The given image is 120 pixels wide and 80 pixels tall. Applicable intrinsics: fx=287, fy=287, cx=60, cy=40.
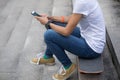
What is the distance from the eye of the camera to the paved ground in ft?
11.1

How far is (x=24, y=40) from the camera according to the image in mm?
4227

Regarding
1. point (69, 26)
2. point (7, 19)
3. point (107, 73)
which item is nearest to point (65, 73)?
point (107, 73)

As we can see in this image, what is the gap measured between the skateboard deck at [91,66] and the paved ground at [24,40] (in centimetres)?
12

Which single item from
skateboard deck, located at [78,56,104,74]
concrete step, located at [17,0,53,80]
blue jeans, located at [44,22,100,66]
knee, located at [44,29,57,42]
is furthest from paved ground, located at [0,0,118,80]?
knee, located at [44,29,57,42]

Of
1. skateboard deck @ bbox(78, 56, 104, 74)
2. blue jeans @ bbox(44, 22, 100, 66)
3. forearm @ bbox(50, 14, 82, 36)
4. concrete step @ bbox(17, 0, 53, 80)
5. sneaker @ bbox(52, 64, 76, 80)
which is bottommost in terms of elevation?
concrete step @ bbox(17, 0, 53, 80)

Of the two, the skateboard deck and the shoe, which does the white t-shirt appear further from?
the shoe

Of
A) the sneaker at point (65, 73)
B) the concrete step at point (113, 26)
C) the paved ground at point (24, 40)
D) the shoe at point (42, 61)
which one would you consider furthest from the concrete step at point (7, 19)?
the concrete step at point (113, 26)

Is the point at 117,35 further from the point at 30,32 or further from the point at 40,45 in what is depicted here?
the point at 30,32

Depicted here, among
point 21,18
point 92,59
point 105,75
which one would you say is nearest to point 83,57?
point 92,59

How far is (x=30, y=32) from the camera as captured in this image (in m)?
4.45

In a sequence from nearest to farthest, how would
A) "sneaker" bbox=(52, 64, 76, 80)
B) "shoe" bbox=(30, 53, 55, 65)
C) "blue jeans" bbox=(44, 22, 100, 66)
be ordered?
1. "blue jeans" bbox=(44, 22, 100, 66)
2. "sneaker" bbox=(52, 64, 76, 80)
3. "shoe" bbox=(30, 53, 55, 65)

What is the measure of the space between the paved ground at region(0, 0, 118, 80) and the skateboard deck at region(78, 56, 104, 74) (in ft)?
0.38

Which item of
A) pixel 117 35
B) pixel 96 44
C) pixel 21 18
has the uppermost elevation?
pixel 96 44

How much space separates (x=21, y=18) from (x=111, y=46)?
6.77ft
